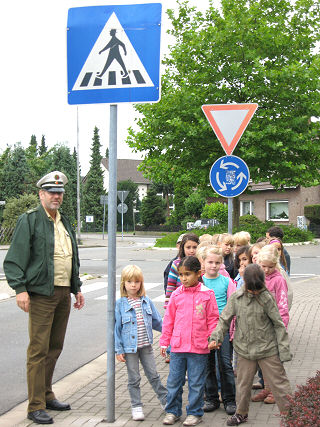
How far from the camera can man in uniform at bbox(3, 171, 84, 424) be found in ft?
16.4

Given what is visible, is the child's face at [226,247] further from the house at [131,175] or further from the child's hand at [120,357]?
the house at [131,175]

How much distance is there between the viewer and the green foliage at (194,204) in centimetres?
6319

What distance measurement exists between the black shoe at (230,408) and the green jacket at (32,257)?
5.77ft

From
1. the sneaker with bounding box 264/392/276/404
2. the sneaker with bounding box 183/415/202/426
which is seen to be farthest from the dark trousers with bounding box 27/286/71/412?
the sneaker with bounding box 264/392/276/404

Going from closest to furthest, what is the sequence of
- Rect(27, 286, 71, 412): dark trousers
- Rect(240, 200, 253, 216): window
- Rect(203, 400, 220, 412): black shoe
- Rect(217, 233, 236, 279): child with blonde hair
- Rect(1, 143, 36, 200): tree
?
Rect(27, 286, 71, 412): dark trousers < Rect(203, 400, 220, 412): black shoe < Rect(217, 233, 236, 279): child with blonde hair < Rect(240, 200, 253, 216): window < Rect(1, 143, 36, 200): tree

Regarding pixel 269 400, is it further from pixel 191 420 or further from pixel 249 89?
pixel 249 89

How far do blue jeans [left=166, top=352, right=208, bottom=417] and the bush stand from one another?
117cm

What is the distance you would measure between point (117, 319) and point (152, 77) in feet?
6.44

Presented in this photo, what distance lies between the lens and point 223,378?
5.25m

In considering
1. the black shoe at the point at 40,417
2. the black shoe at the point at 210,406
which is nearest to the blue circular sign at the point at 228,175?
the black shoe at the point at 210,406

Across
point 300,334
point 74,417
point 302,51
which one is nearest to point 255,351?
point 74,417

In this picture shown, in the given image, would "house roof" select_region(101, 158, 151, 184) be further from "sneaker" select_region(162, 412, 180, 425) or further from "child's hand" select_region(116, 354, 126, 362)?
"sneaker" select_region(162, 412, 180, 425)

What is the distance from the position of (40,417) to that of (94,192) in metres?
87.8

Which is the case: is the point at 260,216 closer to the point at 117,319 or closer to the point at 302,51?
the point at 302,51
